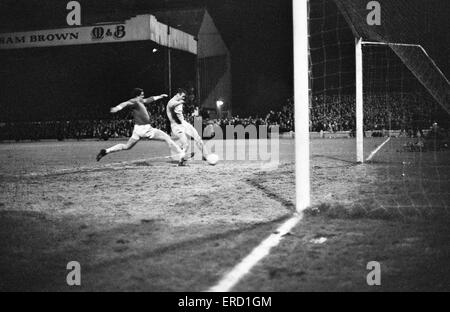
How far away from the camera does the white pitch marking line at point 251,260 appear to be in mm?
2991

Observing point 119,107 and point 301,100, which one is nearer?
point 301,100

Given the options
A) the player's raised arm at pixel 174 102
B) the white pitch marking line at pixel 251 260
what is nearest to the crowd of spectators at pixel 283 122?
the player's raised arm at pixel 174 102

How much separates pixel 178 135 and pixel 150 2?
32209mm

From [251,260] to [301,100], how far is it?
258 cm

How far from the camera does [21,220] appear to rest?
17.2ft

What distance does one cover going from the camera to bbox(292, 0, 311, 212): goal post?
17.4ft

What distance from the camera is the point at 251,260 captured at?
3488mm

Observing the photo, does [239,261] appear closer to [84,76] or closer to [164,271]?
[164,271]

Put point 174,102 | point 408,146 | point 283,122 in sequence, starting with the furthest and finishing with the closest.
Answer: point 283,122, point 408,146, point 174,102

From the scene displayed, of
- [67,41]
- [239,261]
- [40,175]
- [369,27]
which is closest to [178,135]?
[40,175]

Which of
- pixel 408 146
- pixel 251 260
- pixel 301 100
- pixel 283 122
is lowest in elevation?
pixel 251 260

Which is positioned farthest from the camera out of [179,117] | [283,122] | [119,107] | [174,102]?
[283,122]

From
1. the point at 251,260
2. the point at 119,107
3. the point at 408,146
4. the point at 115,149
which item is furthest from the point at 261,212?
the point at 408,146

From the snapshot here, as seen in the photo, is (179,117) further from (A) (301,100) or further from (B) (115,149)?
(A) (301,100)
